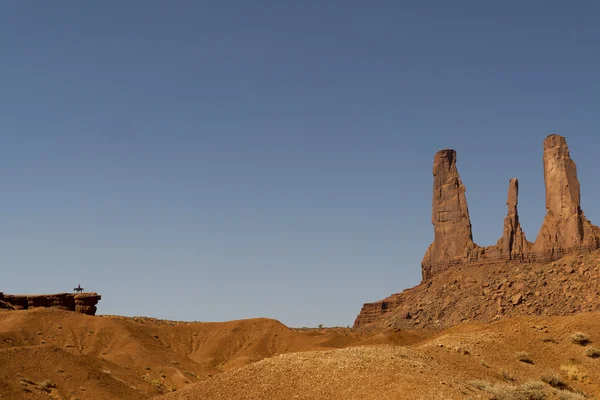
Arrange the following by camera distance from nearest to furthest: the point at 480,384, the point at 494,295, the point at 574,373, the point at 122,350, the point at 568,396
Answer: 1. the point at 480,384
2. the point at 568,396
3. the point at 574,373
4. the point at 122,350
5. the point at 494,295

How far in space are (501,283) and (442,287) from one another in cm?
1553

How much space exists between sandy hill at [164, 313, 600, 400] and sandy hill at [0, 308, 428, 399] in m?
25.9

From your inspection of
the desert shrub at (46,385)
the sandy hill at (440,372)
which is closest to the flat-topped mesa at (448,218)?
the desert shrub at (46,385)

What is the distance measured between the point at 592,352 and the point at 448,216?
132321 millimetres

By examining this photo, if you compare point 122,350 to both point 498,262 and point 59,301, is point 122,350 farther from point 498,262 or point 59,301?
point 498,262

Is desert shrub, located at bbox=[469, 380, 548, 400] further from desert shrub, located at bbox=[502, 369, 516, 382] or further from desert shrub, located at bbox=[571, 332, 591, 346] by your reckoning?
desert shrub, located at bbox=[571, 332, 591, 346]

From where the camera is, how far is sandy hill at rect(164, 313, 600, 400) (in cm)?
2408

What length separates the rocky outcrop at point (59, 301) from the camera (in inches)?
3925

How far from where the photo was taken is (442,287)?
148 m

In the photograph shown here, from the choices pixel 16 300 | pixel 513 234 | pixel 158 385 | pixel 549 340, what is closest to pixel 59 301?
pixel 16 300

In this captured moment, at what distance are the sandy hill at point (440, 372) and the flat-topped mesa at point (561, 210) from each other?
4171 inches

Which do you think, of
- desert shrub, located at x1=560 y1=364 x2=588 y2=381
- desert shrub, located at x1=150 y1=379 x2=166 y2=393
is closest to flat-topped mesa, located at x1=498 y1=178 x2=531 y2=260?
desert shrub, located at x1=150 y1=379 x2=166 y2=393

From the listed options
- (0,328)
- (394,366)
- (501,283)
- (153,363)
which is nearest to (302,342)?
(153,363)

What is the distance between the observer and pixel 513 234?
14788 cm
